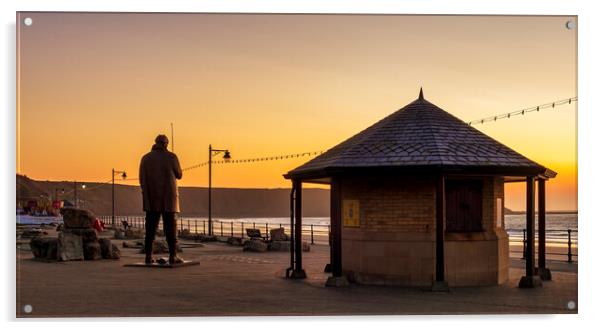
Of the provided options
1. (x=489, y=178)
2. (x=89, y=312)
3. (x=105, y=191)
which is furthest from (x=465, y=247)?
(x=105, y=191)

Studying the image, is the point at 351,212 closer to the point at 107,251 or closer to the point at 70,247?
the point at 107,251

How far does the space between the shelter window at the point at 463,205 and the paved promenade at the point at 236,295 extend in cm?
124

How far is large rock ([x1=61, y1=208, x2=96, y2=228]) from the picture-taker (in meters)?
20.8

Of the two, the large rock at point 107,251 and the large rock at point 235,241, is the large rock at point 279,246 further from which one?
the large rock at point 107,251

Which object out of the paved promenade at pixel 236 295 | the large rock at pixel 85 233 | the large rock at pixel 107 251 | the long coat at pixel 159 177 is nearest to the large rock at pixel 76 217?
the large rock at pixel 85 233

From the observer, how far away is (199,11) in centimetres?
1256

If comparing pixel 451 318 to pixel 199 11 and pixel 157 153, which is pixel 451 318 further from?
pixel 157 153

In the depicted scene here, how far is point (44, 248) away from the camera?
68.8 feet

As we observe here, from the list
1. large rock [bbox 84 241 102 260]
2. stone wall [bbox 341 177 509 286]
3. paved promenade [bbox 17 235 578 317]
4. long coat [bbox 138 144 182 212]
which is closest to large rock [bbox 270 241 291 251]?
large rock [bbox 84 241 102 260]

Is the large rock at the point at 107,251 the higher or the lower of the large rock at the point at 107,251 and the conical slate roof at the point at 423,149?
the lower

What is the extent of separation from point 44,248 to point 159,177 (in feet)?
14.7

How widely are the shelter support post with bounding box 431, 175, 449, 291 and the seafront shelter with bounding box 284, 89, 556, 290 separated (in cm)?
2

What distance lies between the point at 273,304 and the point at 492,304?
350 centimetres

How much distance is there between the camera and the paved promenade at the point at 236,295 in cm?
1242
